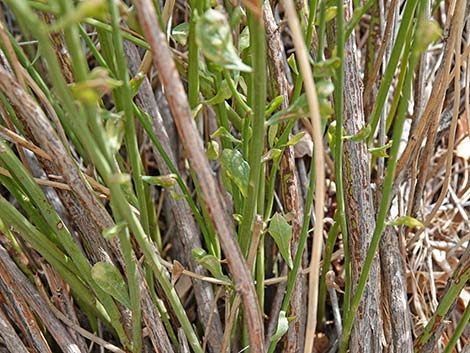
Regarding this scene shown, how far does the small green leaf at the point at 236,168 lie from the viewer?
0.54 m

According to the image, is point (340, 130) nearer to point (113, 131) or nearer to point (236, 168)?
point (236, 168)

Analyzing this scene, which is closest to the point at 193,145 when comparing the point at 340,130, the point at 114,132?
the point at 114,132

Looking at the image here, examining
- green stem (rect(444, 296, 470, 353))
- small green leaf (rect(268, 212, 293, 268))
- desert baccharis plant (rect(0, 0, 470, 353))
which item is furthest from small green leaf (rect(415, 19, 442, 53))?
green stem (rect(444, 296, 470, 353))

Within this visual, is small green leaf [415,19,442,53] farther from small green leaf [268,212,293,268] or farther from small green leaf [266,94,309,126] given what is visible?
small green leaf [268,212,293,268]

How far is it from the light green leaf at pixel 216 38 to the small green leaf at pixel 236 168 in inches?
6.0

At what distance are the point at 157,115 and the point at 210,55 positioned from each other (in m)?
0.36

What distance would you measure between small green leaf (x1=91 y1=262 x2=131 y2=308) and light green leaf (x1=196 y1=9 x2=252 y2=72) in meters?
0.25

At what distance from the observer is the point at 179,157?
2.96 feet

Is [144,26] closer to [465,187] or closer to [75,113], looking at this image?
[75,113]

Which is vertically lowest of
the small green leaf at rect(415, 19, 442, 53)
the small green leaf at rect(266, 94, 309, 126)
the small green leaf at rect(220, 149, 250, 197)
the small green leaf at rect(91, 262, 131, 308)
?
the small green leaf at rect(91, 262, 131, 308)

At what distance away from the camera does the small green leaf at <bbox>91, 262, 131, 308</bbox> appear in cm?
57

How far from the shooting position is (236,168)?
1.78 ft

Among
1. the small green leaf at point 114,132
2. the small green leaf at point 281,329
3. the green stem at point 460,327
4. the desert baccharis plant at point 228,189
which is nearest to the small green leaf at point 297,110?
the desert baccharis plant at point 228,189

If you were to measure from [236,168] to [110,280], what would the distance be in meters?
0.15
